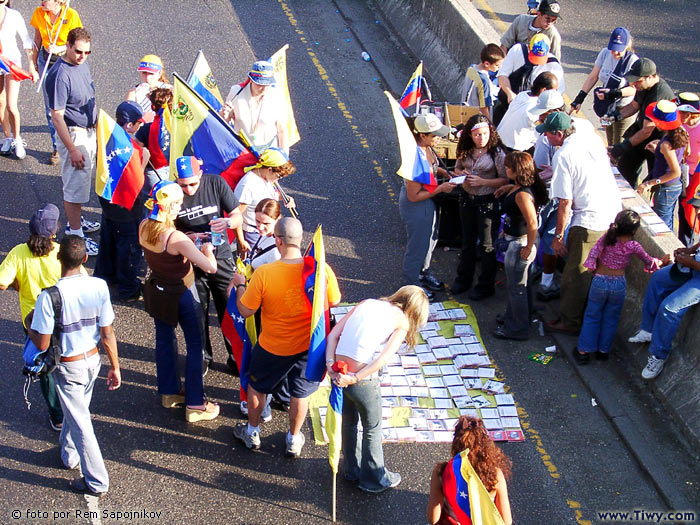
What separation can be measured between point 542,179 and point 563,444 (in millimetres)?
2611

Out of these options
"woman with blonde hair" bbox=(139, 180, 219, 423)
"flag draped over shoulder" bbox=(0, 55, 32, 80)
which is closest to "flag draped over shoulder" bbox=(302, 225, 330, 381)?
"woman with blonde hair" bbox=(139, 180, 219, 423)

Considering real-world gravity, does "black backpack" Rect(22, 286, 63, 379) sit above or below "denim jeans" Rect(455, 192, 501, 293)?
above

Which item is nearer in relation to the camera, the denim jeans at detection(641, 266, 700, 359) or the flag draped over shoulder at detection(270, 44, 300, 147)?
the denim jeans at detection(641, 266, 700, 359)

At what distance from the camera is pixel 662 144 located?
7848 millimetres

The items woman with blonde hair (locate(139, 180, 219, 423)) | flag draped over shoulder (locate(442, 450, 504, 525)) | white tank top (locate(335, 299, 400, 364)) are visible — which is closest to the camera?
flag draped over shoulder (locate(442, 450, 504, 525))

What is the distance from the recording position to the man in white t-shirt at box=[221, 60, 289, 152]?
821 centimetres

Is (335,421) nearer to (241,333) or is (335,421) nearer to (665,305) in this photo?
(241,333)

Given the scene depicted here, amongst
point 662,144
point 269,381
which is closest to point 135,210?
point 269,381

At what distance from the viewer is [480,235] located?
8.03 metres

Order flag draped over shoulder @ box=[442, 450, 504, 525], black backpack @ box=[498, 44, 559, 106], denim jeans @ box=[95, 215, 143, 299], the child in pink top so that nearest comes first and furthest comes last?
flag draped over shoulder @ box=[442, 450, 504, 525]
the child in pink top
denim jeans @ box=[95, 215, 143, 299]
black backpack @ box=[498, 44, 559, 106]

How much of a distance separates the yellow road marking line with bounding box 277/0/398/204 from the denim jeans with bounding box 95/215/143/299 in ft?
10.5

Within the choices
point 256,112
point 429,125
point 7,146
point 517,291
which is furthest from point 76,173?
point 517,291

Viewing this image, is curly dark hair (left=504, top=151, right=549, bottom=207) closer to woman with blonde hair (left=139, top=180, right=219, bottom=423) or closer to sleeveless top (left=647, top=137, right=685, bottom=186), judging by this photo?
sleeveless top (left=647, top=137, right=685, bottom=186)

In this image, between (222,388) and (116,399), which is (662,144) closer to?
(222,388)
